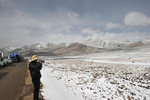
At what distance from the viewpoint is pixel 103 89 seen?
9.16 m

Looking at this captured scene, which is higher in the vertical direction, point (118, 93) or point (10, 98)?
point (10, 98)

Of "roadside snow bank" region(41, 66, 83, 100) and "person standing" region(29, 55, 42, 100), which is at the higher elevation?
"person standing" region(29, 55, 42, 100)

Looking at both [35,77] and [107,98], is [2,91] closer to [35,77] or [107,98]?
[35,77]

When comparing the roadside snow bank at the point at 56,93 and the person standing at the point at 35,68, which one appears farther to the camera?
the roadside snow bank at the point at 56,93

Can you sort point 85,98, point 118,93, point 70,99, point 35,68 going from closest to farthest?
point 35,68
point 70,99
point 85,98
point 118,93

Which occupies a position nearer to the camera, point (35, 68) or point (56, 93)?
point (35, 68)

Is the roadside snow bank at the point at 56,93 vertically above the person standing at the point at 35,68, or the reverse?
the person standing at the point at 35,68

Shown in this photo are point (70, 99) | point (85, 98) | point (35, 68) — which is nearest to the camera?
point (35, 68)

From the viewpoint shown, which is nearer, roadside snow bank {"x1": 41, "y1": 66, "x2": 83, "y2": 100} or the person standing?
the person standing

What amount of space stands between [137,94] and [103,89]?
105 inches

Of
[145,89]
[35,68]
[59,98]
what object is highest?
[35,68]

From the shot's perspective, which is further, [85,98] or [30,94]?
[85,98]

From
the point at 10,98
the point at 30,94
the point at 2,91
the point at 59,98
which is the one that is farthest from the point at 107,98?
the point at 2,91

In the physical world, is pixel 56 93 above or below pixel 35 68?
below
